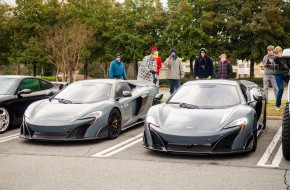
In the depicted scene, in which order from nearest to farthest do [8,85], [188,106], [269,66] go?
[188,106] → [8,85] → [269,66]

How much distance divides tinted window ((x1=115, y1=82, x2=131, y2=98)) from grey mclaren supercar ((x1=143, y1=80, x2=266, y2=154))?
1.85 metres

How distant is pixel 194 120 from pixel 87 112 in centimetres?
229

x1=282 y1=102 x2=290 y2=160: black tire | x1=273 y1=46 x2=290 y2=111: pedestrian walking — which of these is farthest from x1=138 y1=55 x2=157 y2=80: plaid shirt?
x1=282 y1=102 x2=290 y2=160: black tire

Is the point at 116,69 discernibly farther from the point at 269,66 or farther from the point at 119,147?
the point at 119,147

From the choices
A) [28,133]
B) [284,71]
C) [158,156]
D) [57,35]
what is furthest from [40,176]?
[57,35]

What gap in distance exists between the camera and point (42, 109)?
8648 mm

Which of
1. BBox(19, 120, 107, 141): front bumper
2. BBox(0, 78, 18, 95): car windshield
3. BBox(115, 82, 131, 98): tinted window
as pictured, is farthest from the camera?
BBox(0, 78, 18, 95): car windshield

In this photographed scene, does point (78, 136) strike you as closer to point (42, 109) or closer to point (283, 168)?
point (42, 109)

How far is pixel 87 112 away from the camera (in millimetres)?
8258

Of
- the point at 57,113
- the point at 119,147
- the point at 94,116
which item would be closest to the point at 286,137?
the point at 119,147

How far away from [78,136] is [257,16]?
107 feet

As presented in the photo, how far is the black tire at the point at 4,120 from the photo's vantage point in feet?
32.8

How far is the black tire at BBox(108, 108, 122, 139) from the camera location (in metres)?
8.69

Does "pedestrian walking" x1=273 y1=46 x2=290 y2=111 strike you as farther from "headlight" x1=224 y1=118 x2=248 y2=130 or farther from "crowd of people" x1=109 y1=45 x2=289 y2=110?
"headlight" x1=224 y1=118 x2=248 y2=130
